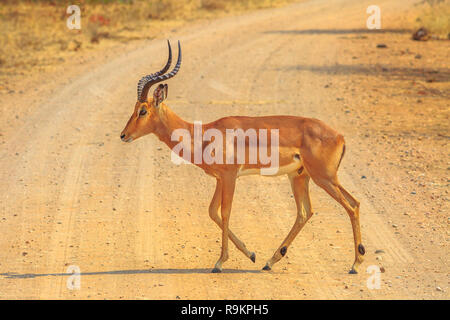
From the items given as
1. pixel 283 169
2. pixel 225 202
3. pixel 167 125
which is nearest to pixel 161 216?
pixel 167 125

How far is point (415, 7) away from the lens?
102ft

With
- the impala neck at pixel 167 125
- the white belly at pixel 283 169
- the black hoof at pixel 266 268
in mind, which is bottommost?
the black hoof at pixel 266 268

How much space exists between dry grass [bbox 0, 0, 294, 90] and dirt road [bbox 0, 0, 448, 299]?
3.44 meters

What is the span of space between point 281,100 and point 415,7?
655 inches

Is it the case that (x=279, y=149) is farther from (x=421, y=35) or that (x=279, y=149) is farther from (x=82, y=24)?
(x=82, y=24)

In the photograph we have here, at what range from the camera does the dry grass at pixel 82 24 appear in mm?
21641

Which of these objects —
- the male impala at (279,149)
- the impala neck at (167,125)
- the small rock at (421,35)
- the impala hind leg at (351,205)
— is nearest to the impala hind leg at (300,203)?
the male impala at (279,149)

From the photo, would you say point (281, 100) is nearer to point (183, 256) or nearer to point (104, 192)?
point (104, 192)

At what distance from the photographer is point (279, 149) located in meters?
7.76

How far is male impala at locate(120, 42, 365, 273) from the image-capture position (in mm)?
7750

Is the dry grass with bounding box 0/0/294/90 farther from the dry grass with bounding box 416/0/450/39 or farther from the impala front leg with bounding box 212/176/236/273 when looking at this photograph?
the impala front leg with bounding box 212/176/236/273

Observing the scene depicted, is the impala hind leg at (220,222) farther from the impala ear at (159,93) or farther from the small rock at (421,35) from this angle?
the small rock at (421,35)

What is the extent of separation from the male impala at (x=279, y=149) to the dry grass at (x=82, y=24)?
1134 centimetres

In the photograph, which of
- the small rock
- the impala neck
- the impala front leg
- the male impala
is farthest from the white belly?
the small rock
